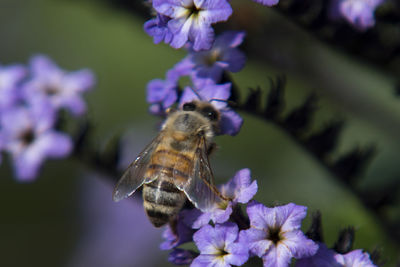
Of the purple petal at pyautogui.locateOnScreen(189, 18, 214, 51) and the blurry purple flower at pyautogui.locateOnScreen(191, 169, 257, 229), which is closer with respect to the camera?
the blurry purple flower at pyautogui.locateOnScreen(191, 169, 257, 229)

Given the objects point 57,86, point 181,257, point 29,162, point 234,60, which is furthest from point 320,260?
point 57,86

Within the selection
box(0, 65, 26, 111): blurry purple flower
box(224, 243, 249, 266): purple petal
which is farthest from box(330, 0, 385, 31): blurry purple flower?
box(0, 65, 26, 111): blurry purple flower

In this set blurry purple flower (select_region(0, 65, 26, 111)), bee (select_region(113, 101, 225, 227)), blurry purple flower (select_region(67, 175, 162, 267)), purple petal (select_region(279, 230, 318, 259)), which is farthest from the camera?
blurry purple flower (select_region(67, 175, 162, 267))

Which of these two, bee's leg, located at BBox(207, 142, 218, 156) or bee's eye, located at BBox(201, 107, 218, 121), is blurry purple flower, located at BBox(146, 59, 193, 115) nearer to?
bee's eye, located at BBox(201, 107, 218, 121)

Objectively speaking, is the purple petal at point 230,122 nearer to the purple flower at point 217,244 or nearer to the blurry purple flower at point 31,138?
the purple flower at point 217,244

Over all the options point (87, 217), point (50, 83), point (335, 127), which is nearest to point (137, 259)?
point (87, 217)

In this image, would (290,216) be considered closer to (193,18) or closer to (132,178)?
(132,178)

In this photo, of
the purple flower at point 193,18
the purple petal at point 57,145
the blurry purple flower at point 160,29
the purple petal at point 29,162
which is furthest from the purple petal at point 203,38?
the purple petal at point 29,162
